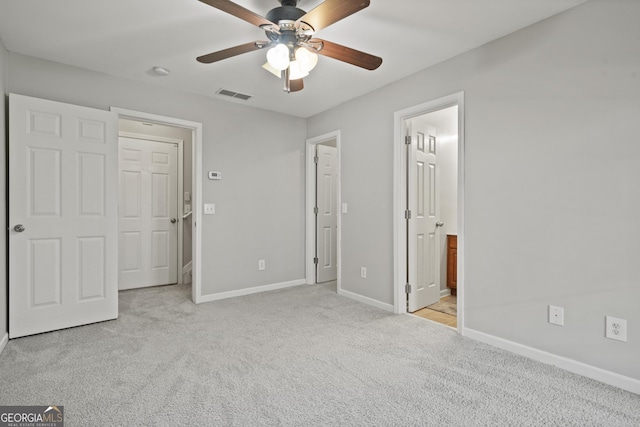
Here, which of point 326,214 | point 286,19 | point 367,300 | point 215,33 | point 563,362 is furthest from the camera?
point 326,214

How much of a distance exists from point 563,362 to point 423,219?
169 centimetres

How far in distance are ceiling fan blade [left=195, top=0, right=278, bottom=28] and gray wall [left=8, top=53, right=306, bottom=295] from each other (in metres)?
2.14

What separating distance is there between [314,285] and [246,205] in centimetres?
144

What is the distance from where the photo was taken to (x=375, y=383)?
77.1 inches

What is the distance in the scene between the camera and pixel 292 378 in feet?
6.61

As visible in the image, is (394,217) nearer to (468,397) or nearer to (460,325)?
(460,325)

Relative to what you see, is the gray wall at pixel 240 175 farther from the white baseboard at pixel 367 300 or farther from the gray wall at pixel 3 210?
the white baseboard at pixel 367 300

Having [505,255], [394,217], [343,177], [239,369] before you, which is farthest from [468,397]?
[343,177]

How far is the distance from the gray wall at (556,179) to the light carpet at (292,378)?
35 cm

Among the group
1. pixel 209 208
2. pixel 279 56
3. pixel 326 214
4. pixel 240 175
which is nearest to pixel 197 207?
pixel 209 208

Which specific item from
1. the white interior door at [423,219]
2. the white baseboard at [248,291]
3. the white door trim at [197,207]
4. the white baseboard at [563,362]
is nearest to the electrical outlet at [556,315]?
the white baseboard at [563,362]

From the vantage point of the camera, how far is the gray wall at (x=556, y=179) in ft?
6.22

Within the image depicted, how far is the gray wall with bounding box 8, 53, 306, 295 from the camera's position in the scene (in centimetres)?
322

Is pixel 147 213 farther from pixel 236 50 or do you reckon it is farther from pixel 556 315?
pixel 556 315
